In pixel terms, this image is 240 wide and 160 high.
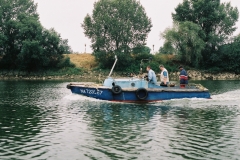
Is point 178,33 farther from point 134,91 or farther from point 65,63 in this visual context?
point 134,91

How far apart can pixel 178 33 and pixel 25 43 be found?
1220 inches

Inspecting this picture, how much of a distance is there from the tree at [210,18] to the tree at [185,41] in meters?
3.85

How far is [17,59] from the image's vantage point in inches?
2574

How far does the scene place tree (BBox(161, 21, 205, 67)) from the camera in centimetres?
6725

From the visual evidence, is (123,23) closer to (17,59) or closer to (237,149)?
(17,59)

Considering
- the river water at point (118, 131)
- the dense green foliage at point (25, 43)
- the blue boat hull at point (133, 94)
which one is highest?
the dense green foliage at point (25, 43)

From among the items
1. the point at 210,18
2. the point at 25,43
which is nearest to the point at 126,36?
the point at 210,18

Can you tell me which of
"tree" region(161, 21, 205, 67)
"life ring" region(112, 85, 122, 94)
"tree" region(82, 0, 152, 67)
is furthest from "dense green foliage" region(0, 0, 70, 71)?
"life ring" region(112, 85, 122, 94)

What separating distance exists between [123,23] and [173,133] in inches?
2171

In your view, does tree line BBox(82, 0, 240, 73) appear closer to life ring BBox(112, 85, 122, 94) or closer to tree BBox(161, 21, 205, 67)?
tree BBox(161, 21, 205, 67)

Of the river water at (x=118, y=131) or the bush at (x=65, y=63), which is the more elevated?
the bush at (x=65, y=63)

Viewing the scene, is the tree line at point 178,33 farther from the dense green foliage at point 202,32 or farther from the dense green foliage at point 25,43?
the dense green foliage at point 25,43

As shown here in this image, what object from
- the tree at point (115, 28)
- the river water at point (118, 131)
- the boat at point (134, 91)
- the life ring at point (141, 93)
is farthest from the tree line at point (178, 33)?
the river water at point (118, 131)

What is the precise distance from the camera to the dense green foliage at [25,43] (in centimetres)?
6356
